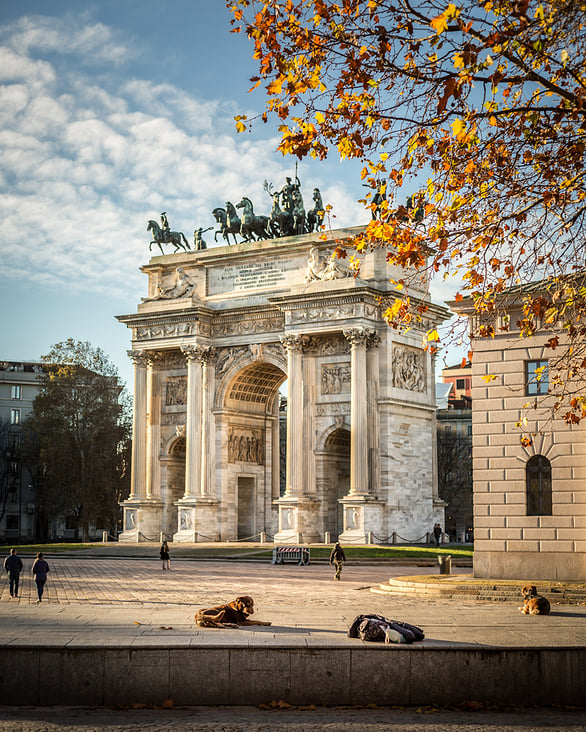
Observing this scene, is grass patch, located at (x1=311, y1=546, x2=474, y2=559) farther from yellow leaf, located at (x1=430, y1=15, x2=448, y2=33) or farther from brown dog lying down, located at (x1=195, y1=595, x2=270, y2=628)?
yellow leaf, located at (x1=430, y1=15, x2=448, y2=33)

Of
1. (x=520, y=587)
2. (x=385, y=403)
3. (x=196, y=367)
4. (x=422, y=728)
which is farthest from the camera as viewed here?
(x=196, y=367)

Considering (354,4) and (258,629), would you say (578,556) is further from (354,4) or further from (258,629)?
(354,4)

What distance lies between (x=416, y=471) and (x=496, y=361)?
26761 mm

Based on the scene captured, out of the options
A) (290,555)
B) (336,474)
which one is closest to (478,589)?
(290,555)

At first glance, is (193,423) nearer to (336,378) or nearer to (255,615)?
(336,378)

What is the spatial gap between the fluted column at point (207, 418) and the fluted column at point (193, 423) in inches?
7.5

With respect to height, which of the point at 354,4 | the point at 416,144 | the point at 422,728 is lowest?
the point at 422,728

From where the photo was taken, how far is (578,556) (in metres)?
26.2

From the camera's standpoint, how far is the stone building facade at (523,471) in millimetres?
26484

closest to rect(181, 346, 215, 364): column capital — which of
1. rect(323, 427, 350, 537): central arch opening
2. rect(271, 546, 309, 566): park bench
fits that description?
rect(323, 427, 350, 537): central arch opening

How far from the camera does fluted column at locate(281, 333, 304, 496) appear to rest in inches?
2101

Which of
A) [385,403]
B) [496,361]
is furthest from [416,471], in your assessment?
[496,361]

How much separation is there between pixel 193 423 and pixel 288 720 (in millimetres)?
44100

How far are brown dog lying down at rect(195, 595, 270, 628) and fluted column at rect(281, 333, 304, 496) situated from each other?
1375 inches
